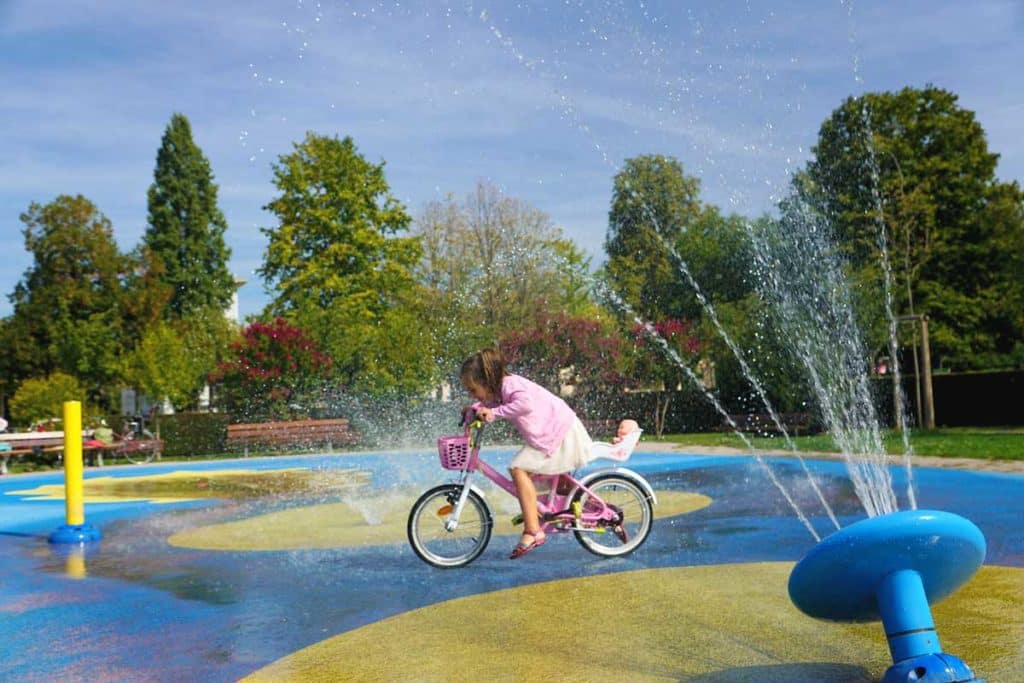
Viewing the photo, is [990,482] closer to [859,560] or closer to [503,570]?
[503,570]

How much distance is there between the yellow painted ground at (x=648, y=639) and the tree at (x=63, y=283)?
116ft

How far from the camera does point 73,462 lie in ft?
30.8

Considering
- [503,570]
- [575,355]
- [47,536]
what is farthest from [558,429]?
[575,355]

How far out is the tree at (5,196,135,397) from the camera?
38531mm

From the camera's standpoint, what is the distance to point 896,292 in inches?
1277

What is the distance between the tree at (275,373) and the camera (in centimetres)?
2573

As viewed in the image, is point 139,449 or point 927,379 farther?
point 139,449

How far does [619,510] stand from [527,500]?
874 mm

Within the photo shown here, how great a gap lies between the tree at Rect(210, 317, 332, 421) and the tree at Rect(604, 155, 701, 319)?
22.1 m

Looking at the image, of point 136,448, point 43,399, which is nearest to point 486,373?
point 136,448

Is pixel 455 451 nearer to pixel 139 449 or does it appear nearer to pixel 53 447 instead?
pixel 53 447

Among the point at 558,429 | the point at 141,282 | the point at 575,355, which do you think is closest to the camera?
the point at 558,429

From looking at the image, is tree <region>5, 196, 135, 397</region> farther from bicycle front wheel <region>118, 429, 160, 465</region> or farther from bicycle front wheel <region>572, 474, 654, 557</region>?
bicycle front wheel <region>572, 474, 654, 557</region>

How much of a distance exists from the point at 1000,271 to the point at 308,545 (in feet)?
105
